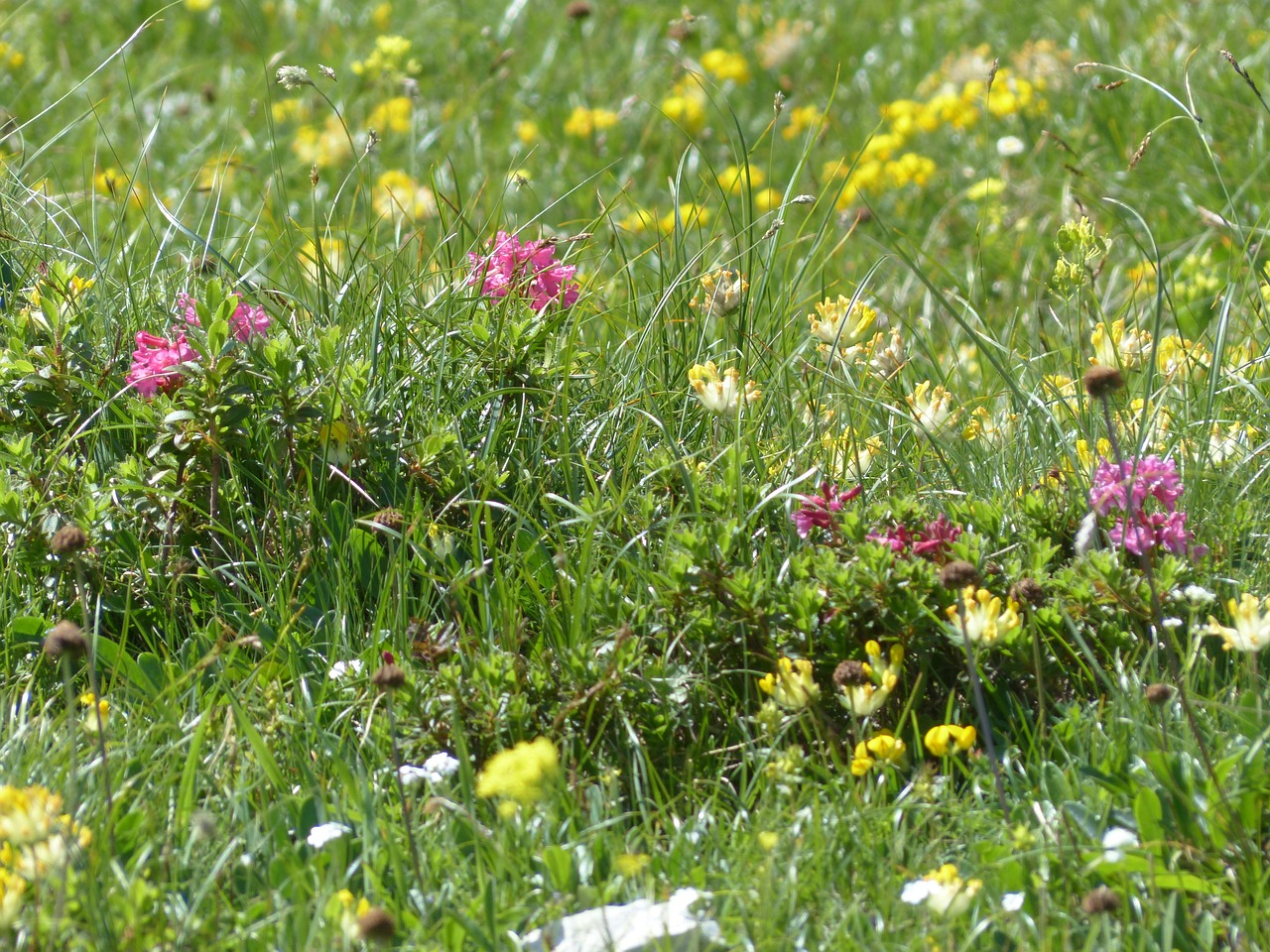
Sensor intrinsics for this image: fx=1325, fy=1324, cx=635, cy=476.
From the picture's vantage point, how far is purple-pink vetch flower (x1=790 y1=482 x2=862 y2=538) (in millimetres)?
2297

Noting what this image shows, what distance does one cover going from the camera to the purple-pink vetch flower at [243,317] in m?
2.60

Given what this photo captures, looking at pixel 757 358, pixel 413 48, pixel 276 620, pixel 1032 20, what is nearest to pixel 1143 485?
pixel 757 358

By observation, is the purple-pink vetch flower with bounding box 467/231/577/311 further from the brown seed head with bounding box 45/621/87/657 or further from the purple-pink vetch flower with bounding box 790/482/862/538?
the brown seed head with bounding box 45/621/87/657

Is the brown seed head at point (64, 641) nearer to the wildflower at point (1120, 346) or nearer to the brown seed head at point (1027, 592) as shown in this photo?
the brown seed head at point (1027, 592)

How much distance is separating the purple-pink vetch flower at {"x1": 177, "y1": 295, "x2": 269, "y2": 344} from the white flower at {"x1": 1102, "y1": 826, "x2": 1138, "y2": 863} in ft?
5.80

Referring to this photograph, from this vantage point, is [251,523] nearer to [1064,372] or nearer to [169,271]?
[169,271]

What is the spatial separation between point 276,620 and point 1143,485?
1529 millimetres

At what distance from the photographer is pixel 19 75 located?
261 inches

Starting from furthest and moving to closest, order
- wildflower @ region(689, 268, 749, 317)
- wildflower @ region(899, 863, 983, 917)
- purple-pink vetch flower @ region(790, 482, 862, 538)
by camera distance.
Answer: wildflower @ region(689, 268, 749, 317), purple-pink vetch flower @ region(790, 482, 862, 538), wildflower @ region(899, 863, 983, 917)

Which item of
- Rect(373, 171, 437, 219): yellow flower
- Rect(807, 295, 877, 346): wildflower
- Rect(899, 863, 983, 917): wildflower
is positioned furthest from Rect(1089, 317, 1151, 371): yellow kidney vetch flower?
Rect(373, 171, 437, 219): yellow flower

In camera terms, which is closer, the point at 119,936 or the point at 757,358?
the point at 119,936

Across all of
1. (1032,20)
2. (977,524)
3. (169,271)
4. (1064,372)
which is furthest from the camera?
(1032,20)

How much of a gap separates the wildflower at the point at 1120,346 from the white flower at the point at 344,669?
60.9 inches

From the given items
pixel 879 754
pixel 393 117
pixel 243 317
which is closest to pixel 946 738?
pixel 879 754
